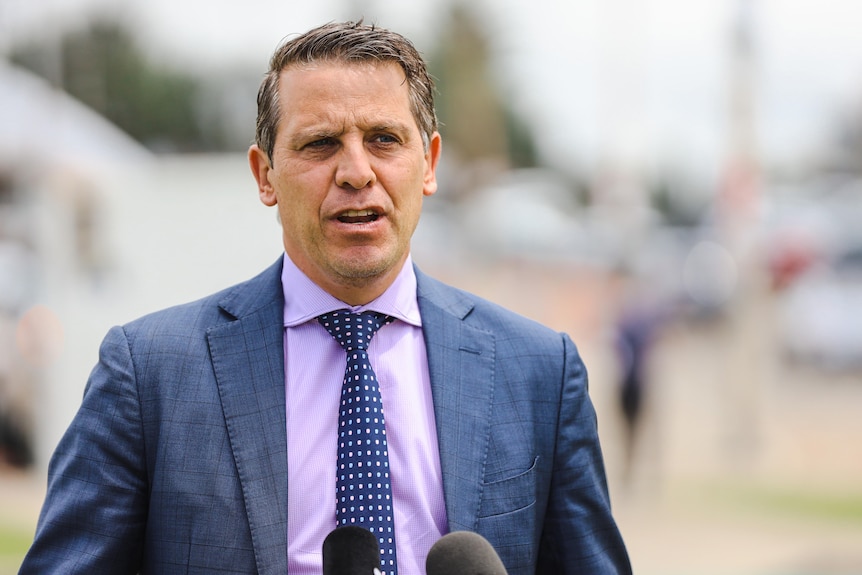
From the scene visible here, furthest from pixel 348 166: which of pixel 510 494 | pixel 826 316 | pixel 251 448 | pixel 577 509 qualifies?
pixel 826 316

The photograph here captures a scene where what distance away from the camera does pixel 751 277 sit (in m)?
13.9

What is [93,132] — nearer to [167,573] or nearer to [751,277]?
[751,277]

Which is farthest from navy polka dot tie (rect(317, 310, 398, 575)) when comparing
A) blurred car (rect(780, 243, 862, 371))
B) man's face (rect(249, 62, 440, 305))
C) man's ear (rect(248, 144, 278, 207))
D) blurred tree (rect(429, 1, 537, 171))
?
blurred tree (rect(429, 1, 537, 171))

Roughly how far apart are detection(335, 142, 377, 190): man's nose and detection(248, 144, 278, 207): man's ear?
0.27 metres

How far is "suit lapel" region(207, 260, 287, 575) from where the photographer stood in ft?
8.18

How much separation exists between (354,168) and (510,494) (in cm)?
79

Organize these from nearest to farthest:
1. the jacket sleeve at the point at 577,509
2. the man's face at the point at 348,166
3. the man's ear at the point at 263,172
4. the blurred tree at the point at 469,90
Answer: the man's face at the point at 348,166 → the jacket sleeve at the point at 577,509 → the man's ear at the point at 263,172 → the blurred tree at the point at 469,90

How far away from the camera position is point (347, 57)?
8.71ft

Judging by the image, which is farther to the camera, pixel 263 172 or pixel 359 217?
pixel 263 172

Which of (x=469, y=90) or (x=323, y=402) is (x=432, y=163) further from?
(x=469, y=90)

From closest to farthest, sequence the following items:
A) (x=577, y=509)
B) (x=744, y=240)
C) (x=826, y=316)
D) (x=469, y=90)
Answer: (x=577, y=509)
(x=744, y=240)
(x=826, y=316)
(x=469, y=90)

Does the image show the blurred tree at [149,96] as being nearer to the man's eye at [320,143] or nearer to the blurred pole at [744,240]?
the blurred pole at [744,240]

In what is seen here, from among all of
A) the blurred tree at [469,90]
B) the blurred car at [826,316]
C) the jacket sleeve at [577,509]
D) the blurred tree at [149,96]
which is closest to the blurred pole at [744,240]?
the blurred car at [826,316]

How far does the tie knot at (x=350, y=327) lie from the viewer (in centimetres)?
271
